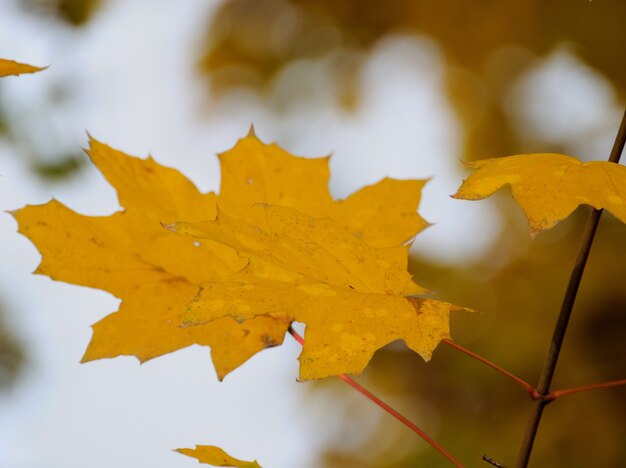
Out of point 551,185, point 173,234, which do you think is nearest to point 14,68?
point 173,234

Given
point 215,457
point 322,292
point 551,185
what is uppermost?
point 551,185

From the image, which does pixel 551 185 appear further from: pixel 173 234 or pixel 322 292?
pixel 173 234

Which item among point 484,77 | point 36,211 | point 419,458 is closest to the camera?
point 36,211

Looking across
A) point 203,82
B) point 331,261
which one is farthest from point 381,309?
point 203,82

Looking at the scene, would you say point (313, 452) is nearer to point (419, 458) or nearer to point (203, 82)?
point (419, 458)

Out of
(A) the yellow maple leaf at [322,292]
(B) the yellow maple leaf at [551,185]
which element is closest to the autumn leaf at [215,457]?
(A) the yellow maple leaf at [322,292]

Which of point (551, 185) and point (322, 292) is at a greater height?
point (551, 185)
